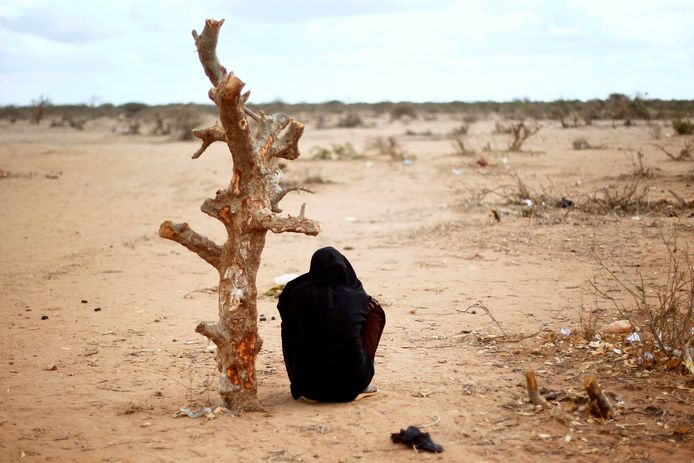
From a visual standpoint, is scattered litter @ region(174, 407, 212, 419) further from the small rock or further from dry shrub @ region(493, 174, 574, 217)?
dry shrub @ region(493, 174, 574, 217)

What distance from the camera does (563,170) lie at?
15203mm

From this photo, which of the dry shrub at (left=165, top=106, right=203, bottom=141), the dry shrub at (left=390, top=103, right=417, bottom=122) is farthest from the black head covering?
the dry shrub at (left=390, top=103, right=417, bottom=122)

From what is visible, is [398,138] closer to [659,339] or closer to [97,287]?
[97,287]

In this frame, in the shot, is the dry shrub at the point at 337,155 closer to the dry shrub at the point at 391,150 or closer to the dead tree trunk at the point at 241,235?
the dry shrub at the point at 391,150

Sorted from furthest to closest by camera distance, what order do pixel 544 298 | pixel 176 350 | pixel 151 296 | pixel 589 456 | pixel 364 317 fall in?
pixel 151 296
pixel 544 298
pixel 176 350
pixel 364 317
pixel 589 456

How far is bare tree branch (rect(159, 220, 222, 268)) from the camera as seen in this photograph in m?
4.08

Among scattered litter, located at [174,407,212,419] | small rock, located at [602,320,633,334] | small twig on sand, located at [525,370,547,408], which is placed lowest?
scattered litter, located at [174,407,212,419]

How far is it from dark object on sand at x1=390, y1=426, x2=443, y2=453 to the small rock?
7.62ft

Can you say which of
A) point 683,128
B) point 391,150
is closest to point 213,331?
point 391,150

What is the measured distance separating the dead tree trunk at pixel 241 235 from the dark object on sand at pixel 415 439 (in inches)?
39.4

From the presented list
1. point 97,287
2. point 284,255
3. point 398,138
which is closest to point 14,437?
point 97,287

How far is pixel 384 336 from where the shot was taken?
6062 millimetres

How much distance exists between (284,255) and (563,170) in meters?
8.15

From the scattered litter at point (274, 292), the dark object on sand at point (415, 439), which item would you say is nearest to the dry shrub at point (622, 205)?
the scattered litter at point (274, 292)
